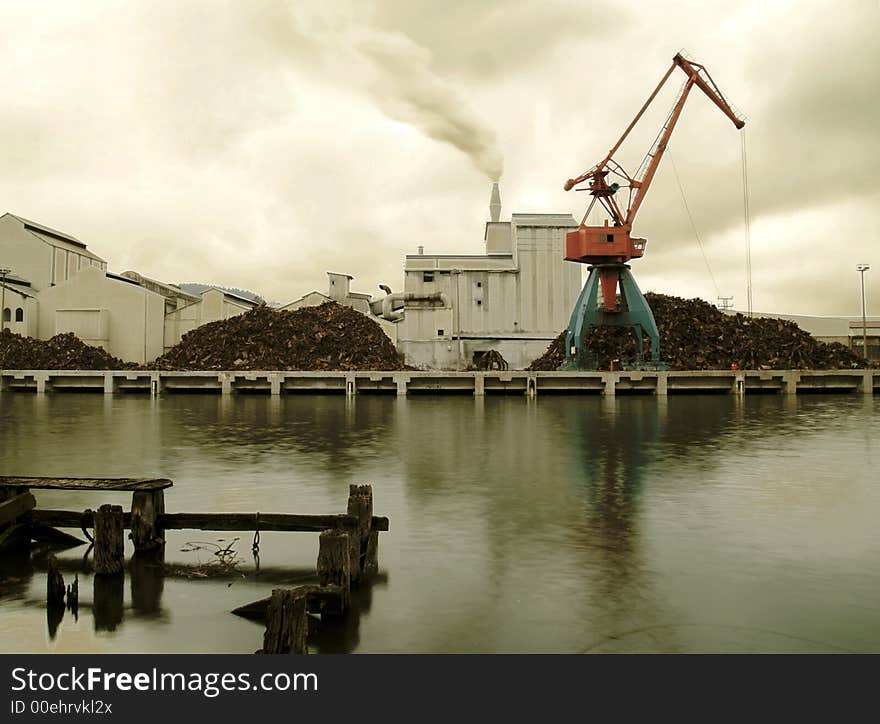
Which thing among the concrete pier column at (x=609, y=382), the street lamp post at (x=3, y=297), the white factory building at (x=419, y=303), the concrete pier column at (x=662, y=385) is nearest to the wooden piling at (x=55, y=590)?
the concrete pier column at (x=609, y=382)

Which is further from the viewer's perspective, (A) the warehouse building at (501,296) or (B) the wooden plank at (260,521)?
(A) the warehouse building at (501,296)

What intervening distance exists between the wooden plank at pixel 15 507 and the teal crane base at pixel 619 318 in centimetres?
3574

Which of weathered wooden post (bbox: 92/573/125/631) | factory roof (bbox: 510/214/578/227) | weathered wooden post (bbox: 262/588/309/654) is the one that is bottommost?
weathered wooden post (bbox: 92/573/125/631)

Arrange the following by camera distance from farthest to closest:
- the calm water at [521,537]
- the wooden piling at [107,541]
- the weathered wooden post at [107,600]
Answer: the wooden piling at [107,541]
the weathered wooden post at [107,600]
the calm water at [521,537]

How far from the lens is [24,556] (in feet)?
24.5

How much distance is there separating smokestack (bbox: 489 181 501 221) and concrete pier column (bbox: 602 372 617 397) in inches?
1080

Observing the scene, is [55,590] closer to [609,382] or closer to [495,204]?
[609,382]

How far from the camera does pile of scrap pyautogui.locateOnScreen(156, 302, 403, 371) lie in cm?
4559

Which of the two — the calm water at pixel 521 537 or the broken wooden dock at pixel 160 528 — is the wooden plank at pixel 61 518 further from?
the calm water at pixel 521 537

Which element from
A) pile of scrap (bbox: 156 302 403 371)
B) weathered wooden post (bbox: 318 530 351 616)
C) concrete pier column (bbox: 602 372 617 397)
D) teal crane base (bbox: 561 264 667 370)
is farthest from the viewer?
pile of scrap (bbox: 156 302 403 371)

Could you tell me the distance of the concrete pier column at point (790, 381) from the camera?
38.9m

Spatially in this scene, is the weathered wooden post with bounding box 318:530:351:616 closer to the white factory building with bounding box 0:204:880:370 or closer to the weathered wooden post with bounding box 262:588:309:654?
the weathered wooden post with bounding box 262:588:309:654

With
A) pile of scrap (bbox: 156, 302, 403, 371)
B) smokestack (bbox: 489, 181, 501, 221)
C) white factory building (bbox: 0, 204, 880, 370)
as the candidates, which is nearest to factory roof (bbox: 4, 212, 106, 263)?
white factory building (bbox: 0, 204, 880, 370)

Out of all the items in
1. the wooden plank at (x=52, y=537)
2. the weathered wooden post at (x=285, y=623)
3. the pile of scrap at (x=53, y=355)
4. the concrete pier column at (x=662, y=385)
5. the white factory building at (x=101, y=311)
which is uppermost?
the white factory building at (x=101, y=311)
